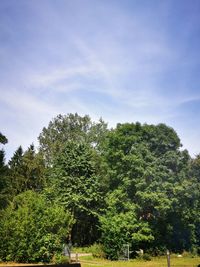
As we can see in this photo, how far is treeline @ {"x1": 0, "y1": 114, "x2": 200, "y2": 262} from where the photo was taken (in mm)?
28641

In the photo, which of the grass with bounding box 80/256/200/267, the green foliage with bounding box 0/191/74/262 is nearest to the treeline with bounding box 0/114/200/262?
the green foliage with bounding box 0/191/74/262

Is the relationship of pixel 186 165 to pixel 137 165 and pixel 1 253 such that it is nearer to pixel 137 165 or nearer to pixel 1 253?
pixel 137 165

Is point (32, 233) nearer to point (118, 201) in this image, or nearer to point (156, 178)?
point (118, 201)

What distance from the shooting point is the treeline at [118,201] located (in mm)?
28641

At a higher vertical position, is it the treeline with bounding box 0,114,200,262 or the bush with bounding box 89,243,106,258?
the treeline with bounding box 0,114,200,262

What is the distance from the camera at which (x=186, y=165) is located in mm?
36719

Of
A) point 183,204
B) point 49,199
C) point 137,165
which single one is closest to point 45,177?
point 49,199

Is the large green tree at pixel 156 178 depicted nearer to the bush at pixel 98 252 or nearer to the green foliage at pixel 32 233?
the bush at pixel 98 252

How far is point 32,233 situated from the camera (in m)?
28.1

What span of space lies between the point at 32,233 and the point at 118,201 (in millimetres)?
11133

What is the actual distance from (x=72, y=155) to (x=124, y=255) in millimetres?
15215

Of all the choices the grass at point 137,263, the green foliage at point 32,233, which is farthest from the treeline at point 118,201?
the grass at point 137,263

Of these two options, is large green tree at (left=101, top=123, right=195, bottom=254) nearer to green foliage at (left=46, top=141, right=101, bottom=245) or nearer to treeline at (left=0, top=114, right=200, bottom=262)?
treeline at (left=0, top=114, right=200, bottom=262)

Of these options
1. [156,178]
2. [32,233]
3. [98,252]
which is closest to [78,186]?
[98,252]
